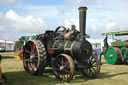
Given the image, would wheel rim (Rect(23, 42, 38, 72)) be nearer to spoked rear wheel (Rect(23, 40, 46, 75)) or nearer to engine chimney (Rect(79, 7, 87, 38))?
spoked rear wheel (Rect(23, 40, 46, 75))

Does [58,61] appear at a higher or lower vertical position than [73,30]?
lower

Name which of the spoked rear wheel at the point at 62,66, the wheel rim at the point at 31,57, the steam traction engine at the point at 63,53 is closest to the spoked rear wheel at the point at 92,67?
the steam traction engine at the point at 63,53

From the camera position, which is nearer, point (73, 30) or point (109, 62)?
point (73, 30)

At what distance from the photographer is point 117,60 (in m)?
11.9

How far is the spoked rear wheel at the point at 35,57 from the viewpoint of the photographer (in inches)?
275

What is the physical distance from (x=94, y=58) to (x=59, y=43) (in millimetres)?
1599

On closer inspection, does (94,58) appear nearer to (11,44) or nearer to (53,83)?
(53,83)

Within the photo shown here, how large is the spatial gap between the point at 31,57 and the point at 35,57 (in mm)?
177

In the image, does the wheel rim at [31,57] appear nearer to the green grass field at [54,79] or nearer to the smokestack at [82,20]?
the green grass field at [54,79]

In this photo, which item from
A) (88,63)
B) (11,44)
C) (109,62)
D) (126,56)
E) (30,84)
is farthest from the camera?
(11,44)

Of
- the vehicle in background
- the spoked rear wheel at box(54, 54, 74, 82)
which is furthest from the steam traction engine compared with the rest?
the vehicle in background

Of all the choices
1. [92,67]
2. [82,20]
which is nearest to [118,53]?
[92,67]

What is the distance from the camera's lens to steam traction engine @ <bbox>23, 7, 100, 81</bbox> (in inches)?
253

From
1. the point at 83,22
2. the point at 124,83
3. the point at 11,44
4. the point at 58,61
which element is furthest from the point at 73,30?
the point at 11,44
